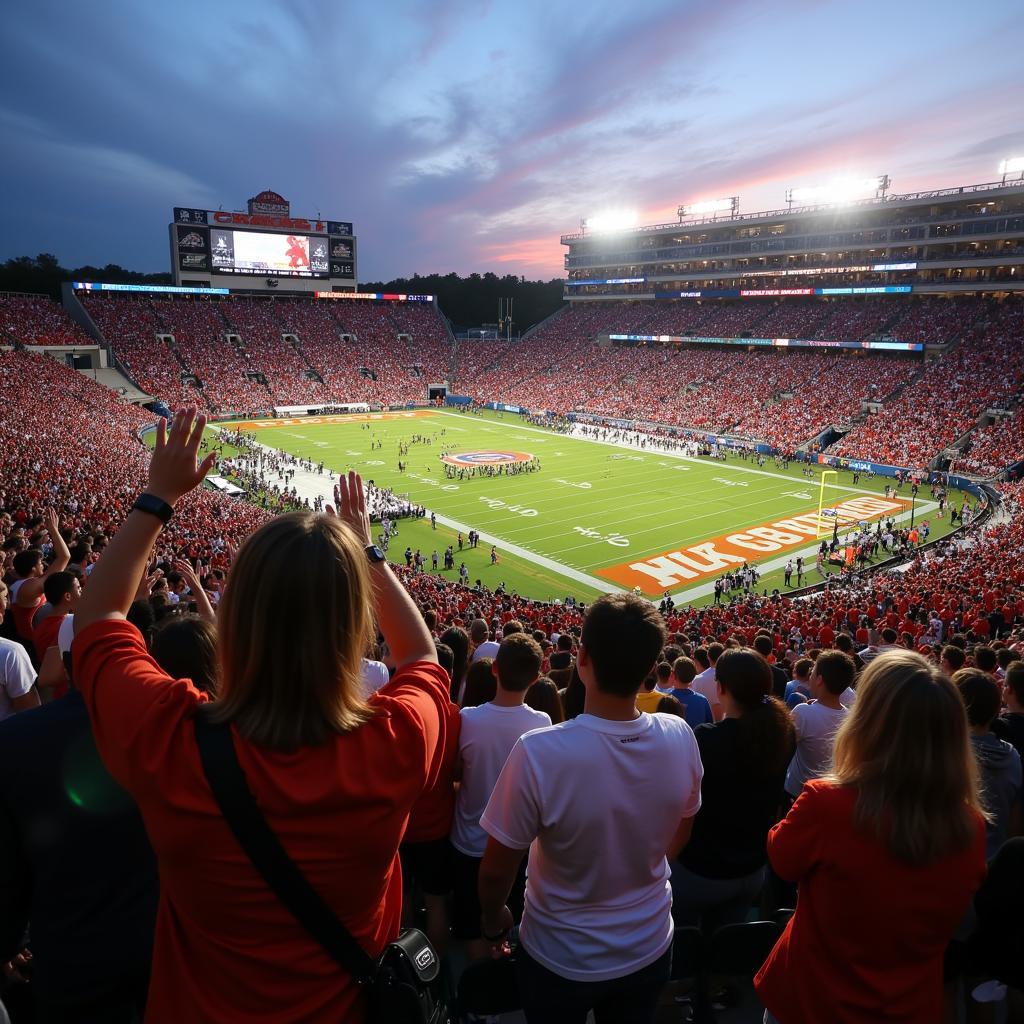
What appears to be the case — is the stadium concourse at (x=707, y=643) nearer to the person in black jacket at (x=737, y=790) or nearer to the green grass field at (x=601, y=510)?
the person in black jacket at (x=737, y=790)

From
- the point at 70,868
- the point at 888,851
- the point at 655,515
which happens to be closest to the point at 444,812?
the point at 70,868

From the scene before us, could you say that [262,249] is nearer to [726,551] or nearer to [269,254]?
[269,254]

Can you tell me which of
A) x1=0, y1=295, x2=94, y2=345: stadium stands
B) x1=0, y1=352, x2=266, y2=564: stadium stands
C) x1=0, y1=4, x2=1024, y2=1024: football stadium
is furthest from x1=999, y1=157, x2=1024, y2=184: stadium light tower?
x1=0, y1=295, x2=94, y2=345: stadium stands

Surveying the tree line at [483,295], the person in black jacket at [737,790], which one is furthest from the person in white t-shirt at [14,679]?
the tree line at [483,295]

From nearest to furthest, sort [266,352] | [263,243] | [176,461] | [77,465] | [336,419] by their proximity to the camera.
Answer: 1. [176,461]
2. [77,465]
3. [336,419]
4. [266,352]
5. [263,243]

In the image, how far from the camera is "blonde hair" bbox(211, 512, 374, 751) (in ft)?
5.64

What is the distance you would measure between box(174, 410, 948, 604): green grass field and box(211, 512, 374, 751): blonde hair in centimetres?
2293

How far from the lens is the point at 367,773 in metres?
1.75

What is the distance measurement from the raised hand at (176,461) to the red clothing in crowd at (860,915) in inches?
90.8

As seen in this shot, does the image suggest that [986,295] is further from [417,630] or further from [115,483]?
[417,630]

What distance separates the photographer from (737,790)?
12.2 ft

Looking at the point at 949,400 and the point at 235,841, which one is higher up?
the point at 949,400

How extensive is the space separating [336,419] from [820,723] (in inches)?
2424

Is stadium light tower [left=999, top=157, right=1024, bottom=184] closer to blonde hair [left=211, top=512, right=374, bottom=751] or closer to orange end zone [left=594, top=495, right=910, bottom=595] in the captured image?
orange end zone [left=594, top=495, right=910, bottom=595]
